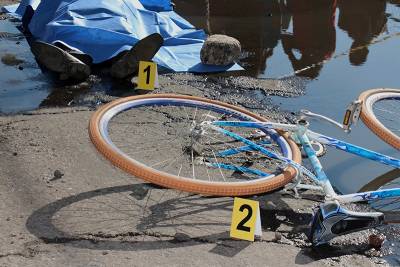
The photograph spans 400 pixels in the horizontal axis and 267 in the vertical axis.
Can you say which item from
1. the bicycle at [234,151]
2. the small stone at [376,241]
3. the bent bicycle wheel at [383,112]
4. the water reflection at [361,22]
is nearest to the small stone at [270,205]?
the bicycle at [234,151]

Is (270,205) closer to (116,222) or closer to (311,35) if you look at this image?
(116,222)

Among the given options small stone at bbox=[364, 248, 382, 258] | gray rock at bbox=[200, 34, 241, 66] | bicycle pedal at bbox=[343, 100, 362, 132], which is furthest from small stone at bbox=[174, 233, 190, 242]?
gray rock at bbox=[200, 34, 241, 66]

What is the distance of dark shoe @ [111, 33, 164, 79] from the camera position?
20.9ft

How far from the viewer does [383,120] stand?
526 centimetres

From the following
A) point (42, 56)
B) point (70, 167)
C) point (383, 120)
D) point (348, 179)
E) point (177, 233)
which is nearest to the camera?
point (177, 233)

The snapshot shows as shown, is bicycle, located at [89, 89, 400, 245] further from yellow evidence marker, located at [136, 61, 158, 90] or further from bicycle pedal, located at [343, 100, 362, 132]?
yellow evidence marker, located at [136, 61, 158, 90]

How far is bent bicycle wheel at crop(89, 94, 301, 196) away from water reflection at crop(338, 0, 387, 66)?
12.8ft

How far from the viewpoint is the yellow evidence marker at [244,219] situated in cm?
349

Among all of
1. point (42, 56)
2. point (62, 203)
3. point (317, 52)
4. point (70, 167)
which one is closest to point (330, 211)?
point (62, 203)

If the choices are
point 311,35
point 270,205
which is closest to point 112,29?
point 311,35

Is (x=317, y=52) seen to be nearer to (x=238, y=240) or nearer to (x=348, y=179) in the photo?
(x=348, y=179)

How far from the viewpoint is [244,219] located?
3.53 m

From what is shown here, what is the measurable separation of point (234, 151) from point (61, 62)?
2995 millimetres

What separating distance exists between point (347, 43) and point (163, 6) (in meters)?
3.12
